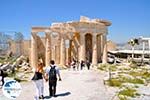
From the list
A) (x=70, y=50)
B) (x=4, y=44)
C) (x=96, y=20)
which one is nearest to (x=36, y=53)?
(x=70, y=50)

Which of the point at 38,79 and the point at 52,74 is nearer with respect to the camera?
the point at 38,79

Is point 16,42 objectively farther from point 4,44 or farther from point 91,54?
point 91,54

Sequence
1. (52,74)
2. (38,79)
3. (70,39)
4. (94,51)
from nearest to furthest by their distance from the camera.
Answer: (38,79)
(52,74)
(94,51)
(70,39)

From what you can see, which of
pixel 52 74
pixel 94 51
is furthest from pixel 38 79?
pixel 94 51

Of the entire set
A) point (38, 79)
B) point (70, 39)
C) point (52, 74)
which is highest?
point (70, 39)

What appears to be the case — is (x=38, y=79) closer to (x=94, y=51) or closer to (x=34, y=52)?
(x=34, y=52)

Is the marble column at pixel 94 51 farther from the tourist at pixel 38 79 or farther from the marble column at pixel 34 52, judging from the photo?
the tourist at pixel 38 79

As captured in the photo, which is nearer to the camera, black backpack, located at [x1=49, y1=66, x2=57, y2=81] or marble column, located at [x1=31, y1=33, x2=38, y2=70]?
black backpack, located at [x1=49, y1=66, x2=57, y2=81]

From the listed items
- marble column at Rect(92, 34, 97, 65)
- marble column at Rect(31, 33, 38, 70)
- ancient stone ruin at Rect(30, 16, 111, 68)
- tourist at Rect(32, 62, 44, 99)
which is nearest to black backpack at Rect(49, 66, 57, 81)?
tourist at Rect(32, 62, 44, 99)

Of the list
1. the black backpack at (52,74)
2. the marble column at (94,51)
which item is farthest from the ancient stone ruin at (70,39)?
the black backpack at (52,74)

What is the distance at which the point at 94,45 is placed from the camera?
45469 mm

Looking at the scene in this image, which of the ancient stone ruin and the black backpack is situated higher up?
the ancient stone ruin

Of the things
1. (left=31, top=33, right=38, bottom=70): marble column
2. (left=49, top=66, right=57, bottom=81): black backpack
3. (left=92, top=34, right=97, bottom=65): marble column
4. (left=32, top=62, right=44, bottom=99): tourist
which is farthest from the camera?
(left=92, top=34, right=97, bottom=65): marble column

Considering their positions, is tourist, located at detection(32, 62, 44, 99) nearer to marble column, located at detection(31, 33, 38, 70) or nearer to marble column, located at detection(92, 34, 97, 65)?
A: marble column, located at detection(31, 33, 38, 70)
